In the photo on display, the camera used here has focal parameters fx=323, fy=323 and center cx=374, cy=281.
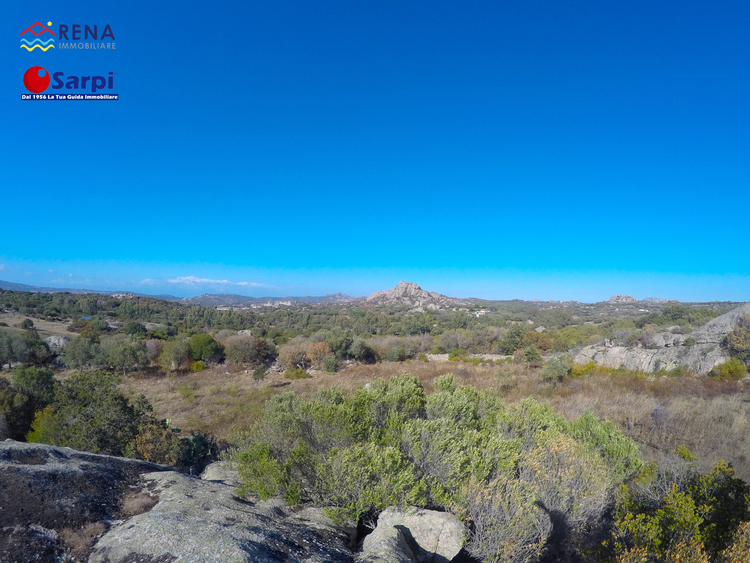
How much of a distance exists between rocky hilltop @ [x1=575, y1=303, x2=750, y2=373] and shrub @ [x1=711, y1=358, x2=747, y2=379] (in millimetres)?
982

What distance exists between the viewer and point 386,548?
13.3 ft

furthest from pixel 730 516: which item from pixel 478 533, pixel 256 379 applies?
pixel 256 379

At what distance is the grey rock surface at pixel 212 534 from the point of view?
336 cm

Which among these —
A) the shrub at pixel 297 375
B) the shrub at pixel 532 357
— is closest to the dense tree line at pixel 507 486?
the shrub at pixel 297 375

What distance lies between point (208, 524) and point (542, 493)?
4.90m

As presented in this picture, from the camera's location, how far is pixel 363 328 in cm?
5444

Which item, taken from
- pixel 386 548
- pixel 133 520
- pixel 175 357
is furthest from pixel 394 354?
pixel 133 520

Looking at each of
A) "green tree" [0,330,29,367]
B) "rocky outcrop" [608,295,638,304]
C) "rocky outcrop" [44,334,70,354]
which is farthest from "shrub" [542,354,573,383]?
"rocky outcrop" [608,295,638,304]

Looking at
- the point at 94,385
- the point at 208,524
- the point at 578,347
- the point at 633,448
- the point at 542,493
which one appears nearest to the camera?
the point at 208,524

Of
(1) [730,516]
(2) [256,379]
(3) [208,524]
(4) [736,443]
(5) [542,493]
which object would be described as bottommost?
(2) [256,379]

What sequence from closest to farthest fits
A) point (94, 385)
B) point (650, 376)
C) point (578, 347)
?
1. point (94, 385)
2. point (650, 376)
3. point (578, 347)

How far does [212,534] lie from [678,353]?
29295mm

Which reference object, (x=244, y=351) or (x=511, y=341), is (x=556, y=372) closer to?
(x=511, y=341)

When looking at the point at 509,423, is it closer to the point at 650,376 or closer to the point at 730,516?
the point at 730,516
